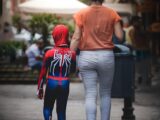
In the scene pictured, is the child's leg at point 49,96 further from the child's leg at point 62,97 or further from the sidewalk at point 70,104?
the sidewalk at point 70,104

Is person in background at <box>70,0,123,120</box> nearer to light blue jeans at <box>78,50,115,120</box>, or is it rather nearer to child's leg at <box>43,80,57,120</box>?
light blue jeans at <box>78,50,115,120</box>

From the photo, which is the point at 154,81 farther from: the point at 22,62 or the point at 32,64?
the point at 22,62

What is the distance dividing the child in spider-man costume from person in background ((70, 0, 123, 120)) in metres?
0.18

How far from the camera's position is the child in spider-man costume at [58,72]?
958 cm

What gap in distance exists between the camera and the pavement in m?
12.6

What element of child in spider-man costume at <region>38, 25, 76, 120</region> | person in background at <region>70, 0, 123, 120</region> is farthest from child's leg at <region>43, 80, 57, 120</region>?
person in background at <region>70, 0, 123, 120</region>

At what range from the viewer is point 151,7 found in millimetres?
23547

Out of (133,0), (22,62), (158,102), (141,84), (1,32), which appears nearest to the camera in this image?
(158,102)

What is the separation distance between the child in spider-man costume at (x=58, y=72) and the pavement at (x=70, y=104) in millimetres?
2520

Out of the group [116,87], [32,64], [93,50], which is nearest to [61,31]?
[93,50]

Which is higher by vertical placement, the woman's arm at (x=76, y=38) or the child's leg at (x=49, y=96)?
the woman's arm at (x=76, y=38)

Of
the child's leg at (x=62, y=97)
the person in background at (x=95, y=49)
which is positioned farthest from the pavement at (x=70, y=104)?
the person in background at (x=95, y=49)

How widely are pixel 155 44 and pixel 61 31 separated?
53.3 ft

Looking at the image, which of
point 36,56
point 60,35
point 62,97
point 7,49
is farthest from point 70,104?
point 7,49
